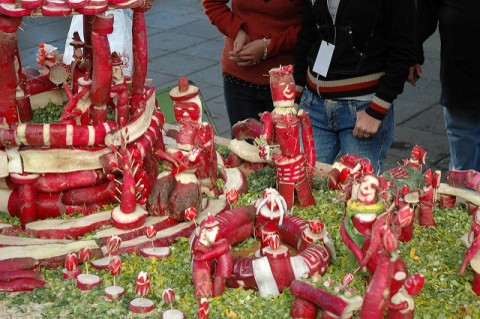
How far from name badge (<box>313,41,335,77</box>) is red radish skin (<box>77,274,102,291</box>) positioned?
3.97ft

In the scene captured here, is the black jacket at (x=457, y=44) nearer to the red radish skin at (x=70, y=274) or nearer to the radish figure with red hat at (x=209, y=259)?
the radish figure with red hat at (x=209, y=259)

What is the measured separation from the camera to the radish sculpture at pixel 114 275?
68.4 inches

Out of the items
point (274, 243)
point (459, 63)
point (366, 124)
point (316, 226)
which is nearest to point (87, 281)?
point (274, 243)

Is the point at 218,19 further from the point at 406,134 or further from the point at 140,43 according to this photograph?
the point at 406,134

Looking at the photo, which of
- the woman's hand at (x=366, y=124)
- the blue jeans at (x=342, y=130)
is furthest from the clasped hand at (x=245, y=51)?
the woman's hand at (x=366, y=124)

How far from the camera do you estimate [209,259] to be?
1.70 meters

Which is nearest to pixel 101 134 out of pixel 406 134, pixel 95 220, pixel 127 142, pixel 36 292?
pixel 127 142

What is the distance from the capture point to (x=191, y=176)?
6.67 ft

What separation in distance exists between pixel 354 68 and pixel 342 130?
0.24 meters

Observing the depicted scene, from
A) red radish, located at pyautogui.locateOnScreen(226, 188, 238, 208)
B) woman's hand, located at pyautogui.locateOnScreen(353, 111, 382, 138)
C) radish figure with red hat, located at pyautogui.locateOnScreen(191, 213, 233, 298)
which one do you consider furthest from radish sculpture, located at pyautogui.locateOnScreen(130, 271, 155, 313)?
woman's hand, located at pyautogui.locateOnScreen(353, 111, 382, 138)

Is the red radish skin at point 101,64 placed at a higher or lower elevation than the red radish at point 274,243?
higher

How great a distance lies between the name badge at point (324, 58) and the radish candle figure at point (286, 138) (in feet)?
1.67

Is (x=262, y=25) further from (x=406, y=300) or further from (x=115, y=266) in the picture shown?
(x=406, y=300)

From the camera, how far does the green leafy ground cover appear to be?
167cm
